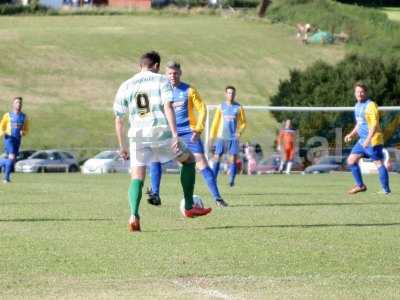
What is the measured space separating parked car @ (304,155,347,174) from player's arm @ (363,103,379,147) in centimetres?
1939

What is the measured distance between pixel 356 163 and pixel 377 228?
7290 mm

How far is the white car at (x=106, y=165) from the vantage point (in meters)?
45.6

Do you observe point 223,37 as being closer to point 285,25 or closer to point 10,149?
point 285,25

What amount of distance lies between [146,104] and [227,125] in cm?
1202

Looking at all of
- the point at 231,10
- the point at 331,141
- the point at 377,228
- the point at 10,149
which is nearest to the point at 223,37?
the point at 231,10

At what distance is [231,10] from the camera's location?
365 ft

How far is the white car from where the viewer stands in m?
45.6

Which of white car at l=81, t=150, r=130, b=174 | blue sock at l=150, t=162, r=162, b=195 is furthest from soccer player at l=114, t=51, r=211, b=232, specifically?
white car at l=81, t=150, r=130, b=174

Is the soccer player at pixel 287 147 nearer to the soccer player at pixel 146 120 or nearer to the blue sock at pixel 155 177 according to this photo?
the blue sock at pixel 155 177

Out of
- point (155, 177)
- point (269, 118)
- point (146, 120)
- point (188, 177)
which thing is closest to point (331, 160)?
point (155, 177)

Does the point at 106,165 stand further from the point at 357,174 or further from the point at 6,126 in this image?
the point at 357,174

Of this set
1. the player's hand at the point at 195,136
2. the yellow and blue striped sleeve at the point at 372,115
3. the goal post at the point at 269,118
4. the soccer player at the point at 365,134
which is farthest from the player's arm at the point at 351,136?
the goal post at the point at 269,118

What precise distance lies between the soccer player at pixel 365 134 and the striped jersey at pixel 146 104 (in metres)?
7.73

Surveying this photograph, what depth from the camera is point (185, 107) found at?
1709 cm
